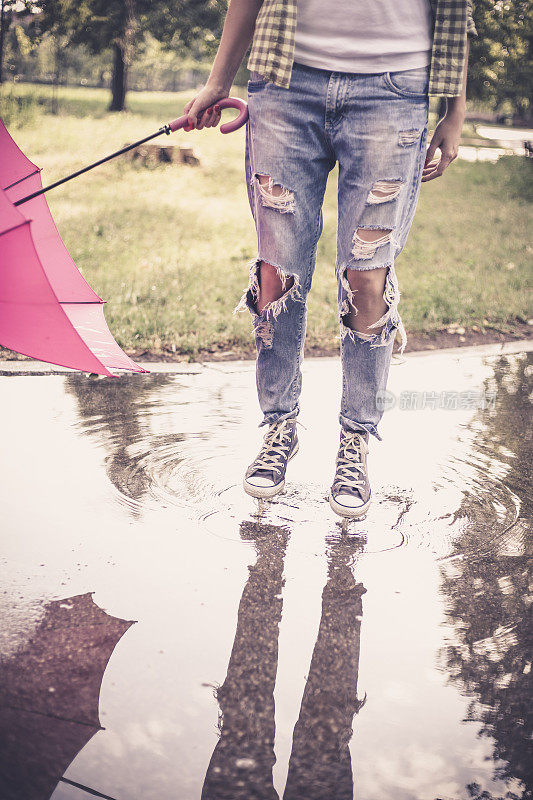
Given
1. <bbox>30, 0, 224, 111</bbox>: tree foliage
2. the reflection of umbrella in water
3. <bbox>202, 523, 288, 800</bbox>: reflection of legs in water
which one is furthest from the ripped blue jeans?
<bbox>30, 0, 224, 111</bbox>: tree foliage

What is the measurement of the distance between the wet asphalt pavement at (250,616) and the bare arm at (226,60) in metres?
1.24

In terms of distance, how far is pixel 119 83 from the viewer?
23656 millimetres

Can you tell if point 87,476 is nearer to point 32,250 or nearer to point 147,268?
point 32,250

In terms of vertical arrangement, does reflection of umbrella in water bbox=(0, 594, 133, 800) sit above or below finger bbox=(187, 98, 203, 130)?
below

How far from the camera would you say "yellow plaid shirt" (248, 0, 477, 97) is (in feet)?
7.99

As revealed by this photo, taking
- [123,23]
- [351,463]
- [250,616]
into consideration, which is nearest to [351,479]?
[351,463]

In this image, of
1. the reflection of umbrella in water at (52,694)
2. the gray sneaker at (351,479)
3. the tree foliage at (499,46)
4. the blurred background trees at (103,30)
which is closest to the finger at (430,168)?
the gray sneaker at (351,479)

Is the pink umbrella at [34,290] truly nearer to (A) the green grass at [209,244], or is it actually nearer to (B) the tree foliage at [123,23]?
(A) the green grass at [209,244]

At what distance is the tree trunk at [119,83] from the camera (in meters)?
23.4

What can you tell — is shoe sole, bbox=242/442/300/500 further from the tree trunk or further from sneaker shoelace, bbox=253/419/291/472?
the tree trunk

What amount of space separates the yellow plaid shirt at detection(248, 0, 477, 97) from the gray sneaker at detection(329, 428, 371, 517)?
44.4 inches

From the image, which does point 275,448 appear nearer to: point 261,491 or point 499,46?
point 261,491

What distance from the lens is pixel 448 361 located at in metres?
4.78

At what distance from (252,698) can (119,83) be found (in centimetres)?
2431
